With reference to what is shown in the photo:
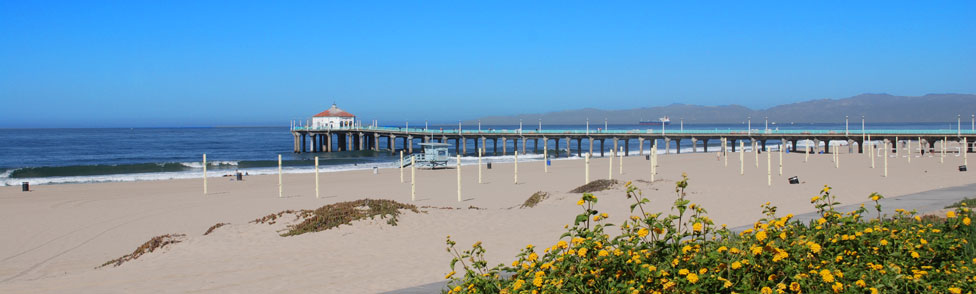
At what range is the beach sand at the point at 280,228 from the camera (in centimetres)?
961

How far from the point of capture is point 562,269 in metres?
4.98

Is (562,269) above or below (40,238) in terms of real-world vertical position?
above

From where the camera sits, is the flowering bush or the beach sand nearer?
the flowering bush

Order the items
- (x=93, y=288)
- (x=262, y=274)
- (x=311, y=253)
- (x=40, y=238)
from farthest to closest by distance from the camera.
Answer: (x=40, y=238)
(x=311, y=253)
(x=262, y=274)
(x=93, y=288)

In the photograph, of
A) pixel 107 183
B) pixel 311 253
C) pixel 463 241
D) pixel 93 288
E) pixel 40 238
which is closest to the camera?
pixel 93 288

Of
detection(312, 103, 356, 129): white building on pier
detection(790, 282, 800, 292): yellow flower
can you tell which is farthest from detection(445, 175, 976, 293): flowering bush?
detection(312, 103, 356, 129): white building on pier

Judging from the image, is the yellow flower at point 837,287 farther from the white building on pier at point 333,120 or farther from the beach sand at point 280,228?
the white building on pier at point 333,120

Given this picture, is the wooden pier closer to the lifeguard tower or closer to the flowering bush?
the lifeguard tower

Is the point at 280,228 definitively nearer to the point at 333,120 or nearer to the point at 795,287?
the point at 795,287

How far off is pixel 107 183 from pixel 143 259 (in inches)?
1065

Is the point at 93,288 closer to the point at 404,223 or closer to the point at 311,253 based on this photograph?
the point at 311,253

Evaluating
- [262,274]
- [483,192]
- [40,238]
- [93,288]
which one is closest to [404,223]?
[262,274]

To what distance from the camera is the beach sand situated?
9.61 metres

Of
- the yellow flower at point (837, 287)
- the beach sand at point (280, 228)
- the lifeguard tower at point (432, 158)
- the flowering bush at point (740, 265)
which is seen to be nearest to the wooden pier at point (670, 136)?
the lifeguard tower at point (432, 158)
